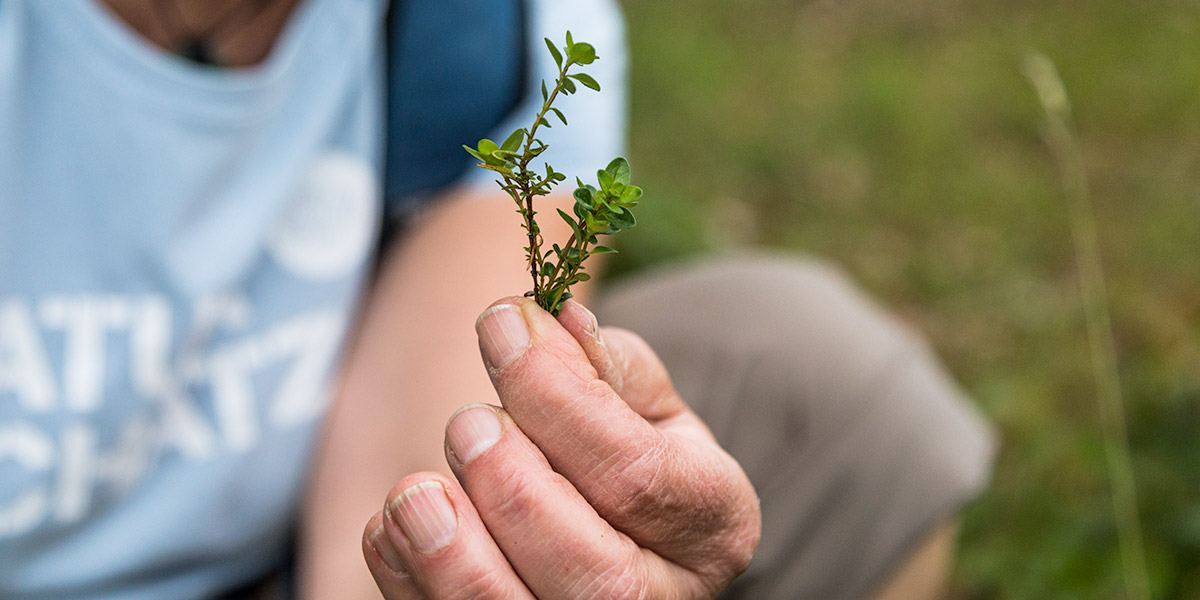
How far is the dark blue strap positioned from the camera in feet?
3.78

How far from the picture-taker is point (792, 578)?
1451mm

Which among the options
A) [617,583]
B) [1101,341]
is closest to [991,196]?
[1101,341]

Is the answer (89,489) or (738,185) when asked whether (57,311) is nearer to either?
(89,489)

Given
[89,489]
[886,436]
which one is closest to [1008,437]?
[886,436]

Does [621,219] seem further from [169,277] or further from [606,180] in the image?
[169,277]

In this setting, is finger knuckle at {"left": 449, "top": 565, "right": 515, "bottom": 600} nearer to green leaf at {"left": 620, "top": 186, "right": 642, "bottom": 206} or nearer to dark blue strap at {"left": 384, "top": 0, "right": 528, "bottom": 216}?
green leaf at {"left": 620, "top": 186, "right": 642, "bottom": 206}

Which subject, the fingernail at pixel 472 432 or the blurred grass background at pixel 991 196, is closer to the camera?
the fingernail at pixel 472 432

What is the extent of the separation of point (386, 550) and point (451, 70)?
0.67 m

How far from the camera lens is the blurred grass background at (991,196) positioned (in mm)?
1938

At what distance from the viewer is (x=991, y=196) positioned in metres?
3.06

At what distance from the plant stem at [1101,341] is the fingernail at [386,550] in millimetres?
843

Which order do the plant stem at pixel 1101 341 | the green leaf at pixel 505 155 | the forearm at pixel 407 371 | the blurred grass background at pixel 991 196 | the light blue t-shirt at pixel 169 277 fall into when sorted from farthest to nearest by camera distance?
1. the blurred grass background at pixel 991 196
2. the plant stem at pixel 1101 341
3. the forearm at pixel 407 371
4. the light blue t-shirt at pixel 169 277
5. the green leaf at pixel 505 155

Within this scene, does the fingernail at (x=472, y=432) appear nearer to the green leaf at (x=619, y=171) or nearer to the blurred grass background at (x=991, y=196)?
the green leaf at (x=619, y=171)

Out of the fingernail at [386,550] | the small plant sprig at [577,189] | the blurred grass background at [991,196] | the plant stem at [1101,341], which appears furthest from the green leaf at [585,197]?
the blurred grass background at [991,196]
